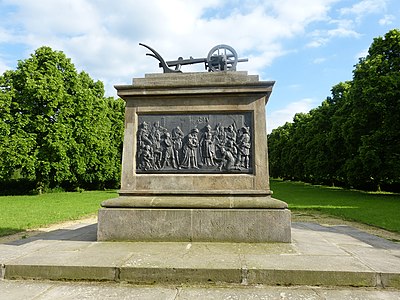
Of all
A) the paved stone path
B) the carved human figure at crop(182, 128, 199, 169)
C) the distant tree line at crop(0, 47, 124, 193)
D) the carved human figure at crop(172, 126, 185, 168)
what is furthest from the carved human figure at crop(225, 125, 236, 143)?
the distant tree line at crop(0, 47, 124, 193)

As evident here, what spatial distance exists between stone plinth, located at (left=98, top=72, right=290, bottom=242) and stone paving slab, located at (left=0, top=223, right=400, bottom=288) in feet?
1.90

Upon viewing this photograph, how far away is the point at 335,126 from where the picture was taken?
33.9m

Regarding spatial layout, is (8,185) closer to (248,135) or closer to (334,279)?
(248,135)

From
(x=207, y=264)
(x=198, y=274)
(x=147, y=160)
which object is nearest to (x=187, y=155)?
(x=147, y=160)

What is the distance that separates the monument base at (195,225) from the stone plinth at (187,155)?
20 millimetres

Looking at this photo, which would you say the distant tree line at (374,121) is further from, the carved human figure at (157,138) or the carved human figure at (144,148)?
the carved human figure at (144,148)

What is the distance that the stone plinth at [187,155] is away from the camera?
6281 mm

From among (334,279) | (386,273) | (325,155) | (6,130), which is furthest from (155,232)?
(325,155)

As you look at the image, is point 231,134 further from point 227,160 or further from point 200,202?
point 200,202

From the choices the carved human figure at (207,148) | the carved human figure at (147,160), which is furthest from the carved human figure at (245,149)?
the carved human figure at (147,160)

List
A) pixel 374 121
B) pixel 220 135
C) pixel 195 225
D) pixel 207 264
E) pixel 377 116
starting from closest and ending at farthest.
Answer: pixel 207 264 → pixel 195 225 → pixel 220 135 → pixel 377 116 → pixel 374 121

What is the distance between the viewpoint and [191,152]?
6.97 metres

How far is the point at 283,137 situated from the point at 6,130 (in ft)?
195

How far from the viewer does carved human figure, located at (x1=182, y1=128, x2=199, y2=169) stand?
22.8 feet
